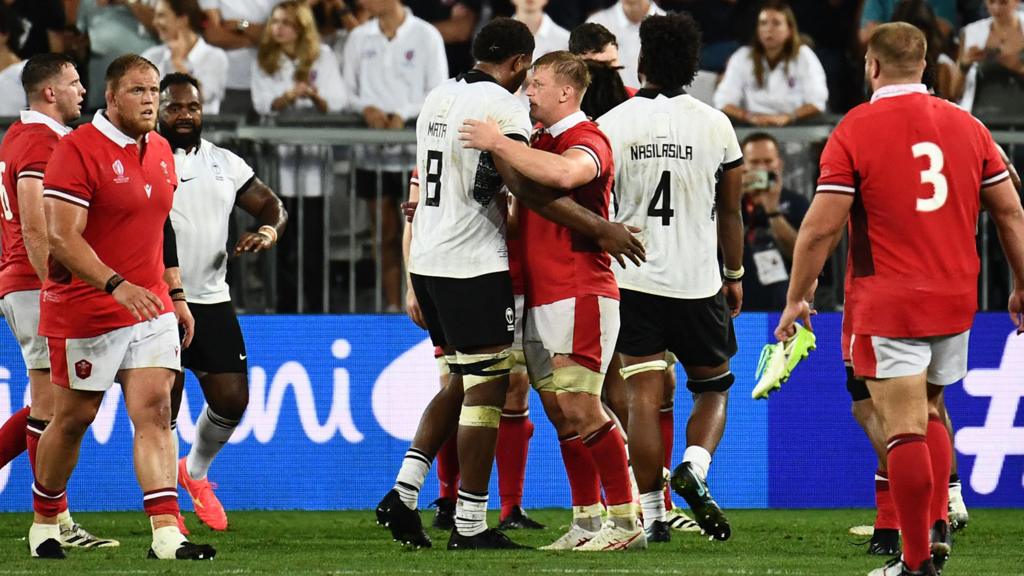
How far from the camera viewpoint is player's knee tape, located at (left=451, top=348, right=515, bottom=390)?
7.31 m

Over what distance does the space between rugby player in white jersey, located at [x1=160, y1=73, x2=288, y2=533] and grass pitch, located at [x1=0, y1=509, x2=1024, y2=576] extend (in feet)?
2.11

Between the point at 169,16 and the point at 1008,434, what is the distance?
685cm

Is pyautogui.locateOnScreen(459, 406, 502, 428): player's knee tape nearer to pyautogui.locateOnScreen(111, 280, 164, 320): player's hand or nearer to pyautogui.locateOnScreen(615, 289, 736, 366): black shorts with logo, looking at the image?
pyautogui.locateOnScreen(615, 289, 736, 366): black shorts with logo

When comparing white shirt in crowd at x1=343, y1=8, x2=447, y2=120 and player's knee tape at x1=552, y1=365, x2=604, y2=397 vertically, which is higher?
white shirt in crowd at x1=343, y1=8, x2=447, y2=120

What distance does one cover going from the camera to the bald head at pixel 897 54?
19.9ft

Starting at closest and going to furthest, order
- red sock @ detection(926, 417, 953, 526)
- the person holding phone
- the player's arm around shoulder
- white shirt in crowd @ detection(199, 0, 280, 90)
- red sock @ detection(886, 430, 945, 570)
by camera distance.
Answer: red sock @ detection(886, 430, 945, 570), red sock @ detection(926, 417, 953, 526), the player's arm around shoulder, the person holding phone, white shirt in crowd @ detection(199, 0, 280, 90)

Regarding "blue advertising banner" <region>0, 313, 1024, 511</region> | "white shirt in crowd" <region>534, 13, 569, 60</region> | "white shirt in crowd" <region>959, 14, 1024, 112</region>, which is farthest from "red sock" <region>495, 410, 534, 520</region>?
"white shirt in crowd" <region>959, 14, 1024, 112</region>

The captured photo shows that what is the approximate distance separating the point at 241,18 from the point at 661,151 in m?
5.77

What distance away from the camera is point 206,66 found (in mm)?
12477

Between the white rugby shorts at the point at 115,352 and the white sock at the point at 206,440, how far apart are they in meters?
2.13

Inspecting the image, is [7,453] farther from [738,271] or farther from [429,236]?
[738,271]

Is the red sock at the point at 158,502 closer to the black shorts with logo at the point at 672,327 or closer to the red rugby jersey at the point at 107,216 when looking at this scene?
the red rugby jersey at the point at 107,216

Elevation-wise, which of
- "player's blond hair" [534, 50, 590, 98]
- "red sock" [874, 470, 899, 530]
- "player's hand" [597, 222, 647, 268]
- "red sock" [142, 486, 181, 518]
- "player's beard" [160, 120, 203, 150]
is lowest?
"red sock" [874, 470, 899, 530]

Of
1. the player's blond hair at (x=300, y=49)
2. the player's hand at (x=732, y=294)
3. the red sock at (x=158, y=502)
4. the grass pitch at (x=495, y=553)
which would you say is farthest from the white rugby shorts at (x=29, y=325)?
the player's blond hair at (x=300, y=49)
